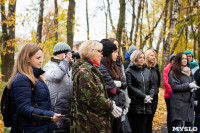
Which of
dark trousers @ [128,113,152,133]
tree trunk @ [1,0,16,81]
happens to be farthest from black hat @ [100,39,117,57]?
tree trunk @ [1,0,16,81]

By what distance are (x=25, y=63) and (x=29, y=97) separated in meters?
0.44

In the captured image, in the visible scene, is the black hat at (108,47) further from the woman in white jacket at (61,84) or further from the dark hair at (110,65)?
the woman in white jacket at (61,84)

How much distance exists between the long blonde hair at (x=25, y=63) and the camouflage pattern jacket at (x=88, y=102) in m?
0.57

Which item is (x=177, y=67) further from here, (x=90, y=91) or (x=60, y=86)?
(x=90, y=91)

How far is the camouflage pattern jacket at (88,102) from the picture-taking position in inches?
99.6

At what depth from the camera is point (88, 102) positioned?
99.9 inches

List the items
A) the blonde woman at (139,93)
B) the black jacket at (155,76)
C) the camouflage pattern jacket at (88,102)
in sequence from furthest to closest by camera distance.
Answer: the black jacket at (155,76) → the blonde woman at (139,93) → the camouflage pattern jacket at (88,102)

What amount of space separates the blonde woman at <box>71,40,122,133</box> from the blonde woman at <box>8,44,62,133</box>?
36 cm

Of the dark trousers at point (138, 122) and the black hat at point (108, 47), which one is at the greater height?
the black hat at point (108, 47)

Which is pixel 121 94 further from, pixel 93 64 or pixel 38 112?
pixel 38 112

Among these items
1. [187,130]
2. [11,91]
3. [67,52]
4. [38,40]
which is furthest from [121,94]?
[38,40]

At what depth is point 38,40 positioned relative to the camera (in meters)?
11.2

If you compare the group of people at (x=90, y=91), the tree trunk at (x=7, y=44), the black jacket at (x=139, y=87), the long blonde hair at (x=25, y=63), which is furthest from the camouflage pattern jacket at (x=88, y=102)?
the tree trunk at (x=7, y=44)

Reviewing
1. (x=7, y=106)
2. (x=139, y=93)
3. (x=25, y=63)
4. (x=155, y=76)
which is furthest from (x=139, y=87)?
(x=7, y=106)
